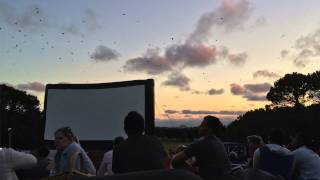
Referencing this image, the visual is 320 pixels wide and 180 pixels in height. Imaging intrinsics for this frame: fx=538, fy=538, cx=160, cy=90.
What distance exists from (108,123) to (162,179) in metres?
13.8

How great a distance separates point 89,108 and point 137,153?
1138 cm

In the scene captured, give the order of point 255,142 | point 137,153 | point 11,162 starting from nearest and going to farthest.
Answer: point 11,162
point 137,153
point 255,142

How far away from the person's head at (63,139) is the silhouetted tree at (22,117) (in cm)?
5153

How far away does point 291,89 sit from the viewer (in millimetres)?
73688

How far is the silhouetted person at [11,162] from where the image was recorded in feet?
17.1

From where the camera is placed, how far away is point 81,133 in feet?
54.8

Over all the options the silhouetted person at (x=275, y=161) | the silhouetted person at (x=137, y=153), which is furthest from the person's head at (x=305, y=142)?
the silhouetted person at (x=137, y=153)

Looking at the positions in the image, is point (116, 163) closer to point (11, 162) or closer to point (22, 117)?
point (11, 162)

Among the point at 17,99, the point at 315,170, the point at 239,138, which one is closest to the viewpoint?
the point at 315,170

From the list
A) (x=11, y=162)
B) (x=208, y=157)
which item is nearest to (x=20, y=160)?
(x=11, y=162)

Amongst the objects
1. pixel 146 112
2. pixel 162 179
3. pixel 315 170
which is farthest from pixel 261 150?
pixel 146 112

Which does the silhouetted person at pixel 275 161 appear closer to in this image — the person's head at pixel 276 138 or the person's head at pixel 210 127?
the person's head at pixel 276 138

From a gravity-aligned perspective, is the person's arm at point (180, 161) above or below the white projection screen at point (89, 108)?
below

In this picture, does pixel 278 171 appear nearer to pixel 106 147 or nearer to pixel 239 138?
pixel 106 147
